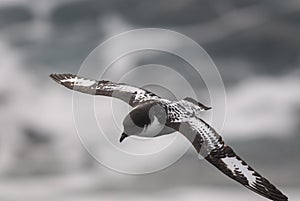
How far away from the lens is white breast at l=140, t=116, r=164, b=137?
110 feet

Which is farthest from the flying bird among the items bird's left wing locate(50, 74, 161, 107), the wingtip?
the wingtip

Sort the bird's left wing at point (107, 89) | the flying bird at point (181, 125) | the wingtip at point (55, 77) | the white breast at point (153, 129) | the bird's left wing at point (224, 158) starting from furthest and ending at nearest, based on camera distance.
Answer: the wingtip at point (55, 77), the bird's left wing at point (107, 89), the white breast at point (153, 129), the flying bird at point (181, 125), the bird's left wing at point (224, 158)

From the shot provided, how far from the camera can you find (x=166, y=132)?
33781mm

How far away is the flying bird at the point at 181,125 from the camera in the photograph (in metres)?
30.0

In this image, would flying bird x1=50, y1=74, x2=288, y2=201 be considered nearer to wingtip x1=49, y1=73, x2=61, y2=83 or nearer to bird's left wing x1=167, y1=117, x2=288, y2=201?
bird's left wing x1=167, y1=117, x2=288, y2=201

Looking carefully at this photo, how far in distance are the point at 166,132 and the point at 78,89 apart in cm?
878

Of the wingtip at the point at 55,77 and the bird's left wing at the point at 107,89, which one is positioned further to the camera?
the wingtip at the point at 55,77

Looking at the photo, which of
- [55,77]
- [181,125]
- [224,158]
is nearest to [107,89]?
[55,77]

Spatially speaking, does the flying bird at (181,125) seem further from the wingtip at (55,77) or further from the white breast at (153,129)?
the wingtip at (55,77)

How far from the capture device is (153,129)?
3384 centimetres

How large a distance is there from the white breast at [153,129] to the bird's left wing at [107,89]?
3109mm

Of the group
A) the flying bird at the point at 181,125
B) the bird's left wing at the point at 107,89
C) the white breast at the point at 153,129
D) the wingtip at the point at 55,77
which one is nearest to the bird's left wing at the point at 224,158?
the flying bird at the point at 181,125

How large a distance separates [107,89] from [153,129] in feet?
21.6

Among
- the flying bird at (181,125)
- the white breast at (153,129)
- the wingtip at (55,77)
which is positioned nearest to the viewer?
the flying bird at (181,125)
